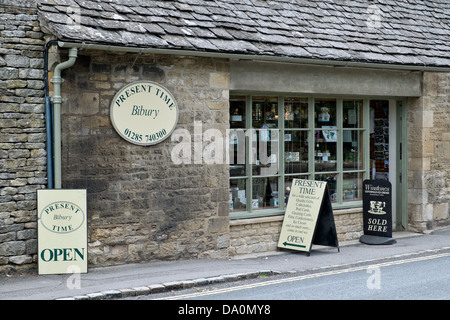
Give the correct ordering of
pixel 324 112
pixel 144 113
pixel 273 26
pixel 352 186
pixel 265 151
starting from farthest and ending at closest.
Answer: pixel 352 186
pixel 324 112
pixel 265 151
pixel 273 26
pixel 144 113

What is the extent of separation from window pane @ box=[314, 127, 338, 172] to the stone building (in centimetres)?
3

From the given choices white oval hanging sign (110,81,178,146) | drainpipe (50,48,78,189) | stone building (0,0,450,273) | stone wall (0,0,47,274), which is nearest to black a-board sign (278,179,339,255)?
stone building (0,0,450,273)

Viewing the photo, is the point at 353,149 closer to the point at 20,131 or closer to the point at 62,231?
the point at 62,231

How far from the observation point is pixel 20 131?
8.90m

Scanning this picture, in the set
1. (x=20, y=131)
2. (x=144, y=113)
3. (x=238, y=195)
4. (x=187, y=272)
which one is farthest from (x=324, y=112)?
(x=20, y=131)

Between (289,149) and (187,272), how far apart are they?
3.56 meters

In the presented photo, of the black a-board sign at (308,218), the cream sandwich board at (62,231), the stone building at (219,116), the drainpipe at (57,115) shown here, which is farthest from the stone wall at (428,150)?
the drainpipe at (57,115)

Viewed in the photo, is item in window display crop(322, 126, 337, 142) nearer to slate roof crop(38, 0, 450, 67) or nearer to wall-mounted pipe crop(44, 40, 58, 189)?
slate roof crop(38, 0, 450, 67)

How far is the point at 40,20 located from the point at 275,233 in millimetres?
5240

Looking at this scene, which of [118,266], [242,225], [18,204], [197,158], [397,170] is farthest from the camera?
[397,170]

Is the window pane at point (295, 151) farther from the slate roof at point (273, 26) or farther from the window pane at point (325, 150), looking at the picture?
the slate roof at point (273, 26)
